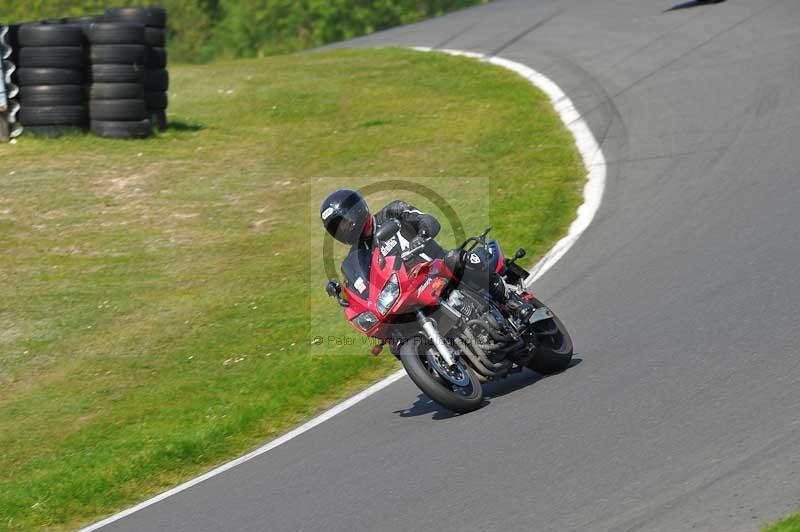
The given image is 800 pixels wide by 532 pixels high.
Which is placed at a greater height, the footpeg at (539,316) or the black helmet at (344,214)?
the black helmet at (344,214)

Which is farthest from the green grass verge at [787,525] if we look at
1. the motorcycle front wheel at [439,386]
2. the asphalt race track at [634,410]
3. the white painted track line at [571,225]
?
the white painted track line at [571,225]

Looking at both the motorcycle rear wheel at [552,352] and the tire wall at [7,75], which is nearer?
the motorcycle rear wheel at [552,352]

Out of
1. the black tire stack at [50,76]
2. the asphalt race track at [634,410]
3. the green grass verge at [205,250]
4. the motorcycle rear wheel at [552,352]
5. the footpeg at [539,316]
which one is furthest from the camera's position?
the black tire stack at [50,76]

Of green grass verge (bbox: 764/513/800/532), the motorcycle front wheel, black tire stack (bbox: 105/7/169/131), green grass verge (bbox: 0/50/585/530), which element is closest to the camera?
green grass verge (bbox: 764/513/800/532)

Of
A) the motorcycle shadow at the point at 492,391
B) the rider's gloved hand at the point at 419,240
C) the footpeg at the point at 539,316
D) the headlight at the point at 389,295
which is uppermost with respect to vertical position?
the rider's gloved hand at the point at 419,240

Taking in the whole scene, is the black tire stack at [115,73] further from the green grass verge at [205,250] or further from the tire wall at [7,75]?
the tire wall at [7,75]

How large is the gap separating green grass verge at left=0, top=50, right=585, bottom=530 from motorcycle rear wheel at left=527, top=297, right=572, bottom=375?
1.86 m

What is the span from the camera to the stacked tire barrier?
17484mm

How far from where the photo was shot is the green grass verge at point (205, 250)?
9297mm

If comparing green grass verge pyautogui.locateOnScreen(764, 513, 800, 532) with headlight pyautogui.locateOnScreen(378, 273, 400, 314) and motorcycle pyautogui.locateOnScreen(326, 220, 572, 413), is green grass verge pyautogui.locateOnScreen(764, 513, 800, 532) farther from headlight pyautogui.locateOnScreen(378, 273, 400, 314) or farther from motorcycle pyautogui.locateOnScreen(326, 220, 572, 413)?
headlight pyautogui.locateOnScreen(378, 273, 400, 314)

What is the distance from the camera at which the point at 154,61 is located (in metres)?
18.5

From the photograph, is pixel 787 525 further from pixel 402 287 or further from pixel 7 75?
pixel 7 75

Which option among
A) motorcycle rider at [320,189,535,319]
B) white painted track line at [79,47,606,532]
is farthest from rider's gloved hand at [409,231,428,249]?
white painted track line at [79,47,606,532]

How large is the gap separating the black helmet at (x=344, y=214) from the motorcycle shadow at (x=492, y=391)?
1.39 metres
